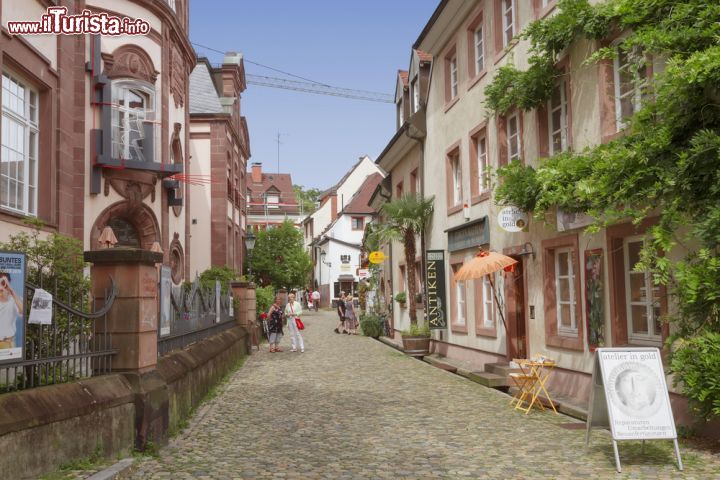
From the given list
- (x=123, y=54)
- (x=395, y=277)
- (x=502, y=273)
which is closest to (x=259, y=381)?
(x=502, y=273)

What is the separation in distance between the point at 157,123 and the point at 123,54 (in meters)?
2.12

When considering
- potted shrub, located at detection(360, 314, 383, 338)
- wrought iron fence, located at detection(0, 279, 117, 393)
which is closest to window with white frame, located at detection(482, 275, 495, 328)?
wrought iron fence, located at detection(0, 279, 117, 393)

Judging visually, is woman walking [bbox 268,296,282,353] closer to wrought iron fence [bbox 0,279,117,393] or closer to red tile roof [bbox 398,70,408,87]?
red tile roof [bbox 398,70,408,87]

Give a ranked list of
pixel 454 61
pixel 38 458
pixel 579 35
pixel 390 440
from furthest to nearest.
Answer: pixel 454 61, pixel 579 35, pixel 390 440, pixel 38 458

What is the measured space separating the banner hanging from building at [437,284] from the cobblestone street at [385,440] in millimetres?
4476

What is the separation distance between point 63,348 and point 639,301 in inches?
275

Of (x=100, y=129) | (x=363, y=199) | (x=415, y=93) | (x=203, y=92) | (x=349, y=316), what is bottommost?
(x=349, y=316)

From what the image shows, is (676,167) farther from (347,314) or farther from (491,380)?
(347,314)

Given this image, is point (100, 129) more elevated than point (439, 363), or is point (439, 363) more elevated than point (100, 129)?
point (100, 129)

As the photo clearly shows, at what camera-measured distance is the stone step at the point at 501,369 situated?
12.6 m

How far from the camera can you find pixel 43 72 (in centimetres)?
1215

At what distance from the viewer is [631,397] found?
270 inches

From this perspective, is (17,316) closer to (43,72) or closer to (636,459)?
(636,459)

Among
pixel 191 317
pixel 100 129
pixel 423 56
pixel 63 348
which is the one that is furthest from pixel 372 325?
pixel 63 348
